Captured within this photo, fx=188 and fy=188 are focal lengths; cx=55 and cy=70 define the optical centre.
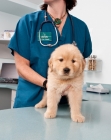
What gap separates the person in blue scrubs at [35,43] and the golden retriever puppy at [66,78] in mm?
190

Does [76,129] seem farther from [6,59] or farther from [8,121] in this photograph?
[6,59]

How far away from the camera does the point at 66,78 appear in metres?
0.76

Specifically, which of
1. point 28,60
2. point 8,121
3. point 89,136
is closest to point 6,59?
point 28,60

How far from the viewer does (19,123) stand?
67cm

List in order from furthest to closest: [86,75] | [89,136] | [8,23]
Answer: [8,23] → [86,75] → [89,136]

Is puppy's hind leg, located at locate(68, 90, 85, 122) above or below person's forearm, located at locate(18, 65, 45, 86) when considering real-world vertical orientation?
below

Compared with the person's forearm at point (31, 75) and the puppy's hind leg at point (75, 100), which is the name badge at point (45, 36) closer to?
the person's forearm at point (31, 75)

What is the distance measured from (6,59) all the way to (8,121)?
8.48 ft

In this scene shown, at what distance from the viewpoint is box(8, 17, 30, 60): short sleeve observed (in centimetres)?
100

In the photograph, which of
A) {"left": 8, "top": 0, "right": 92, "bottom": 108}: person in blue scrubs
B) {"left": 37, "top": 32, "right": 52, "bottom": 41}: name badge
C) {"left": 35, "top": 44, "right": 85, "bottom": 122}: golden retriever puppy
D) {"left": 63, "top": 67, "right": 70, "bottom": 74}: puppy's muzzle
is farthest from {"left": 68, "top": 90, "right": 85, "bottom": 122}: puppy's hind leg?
{"left": 37, "top": 32, "right": 52, "bottom": 41}: name badge

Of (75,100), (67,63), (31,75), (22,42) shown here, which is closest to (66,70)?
(67,63)

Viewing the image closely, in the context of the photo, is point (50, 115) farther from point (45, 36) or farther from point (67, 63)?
point (45, 36)

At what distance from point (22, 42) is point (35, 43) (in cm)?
7

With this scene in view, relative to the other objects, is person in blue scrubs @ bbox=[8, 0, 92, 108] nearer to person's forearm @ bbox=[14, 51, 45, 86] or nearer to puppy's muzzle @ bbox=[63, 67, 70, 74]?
person's forearm @ bbox=[14, 51, 45, 86]
